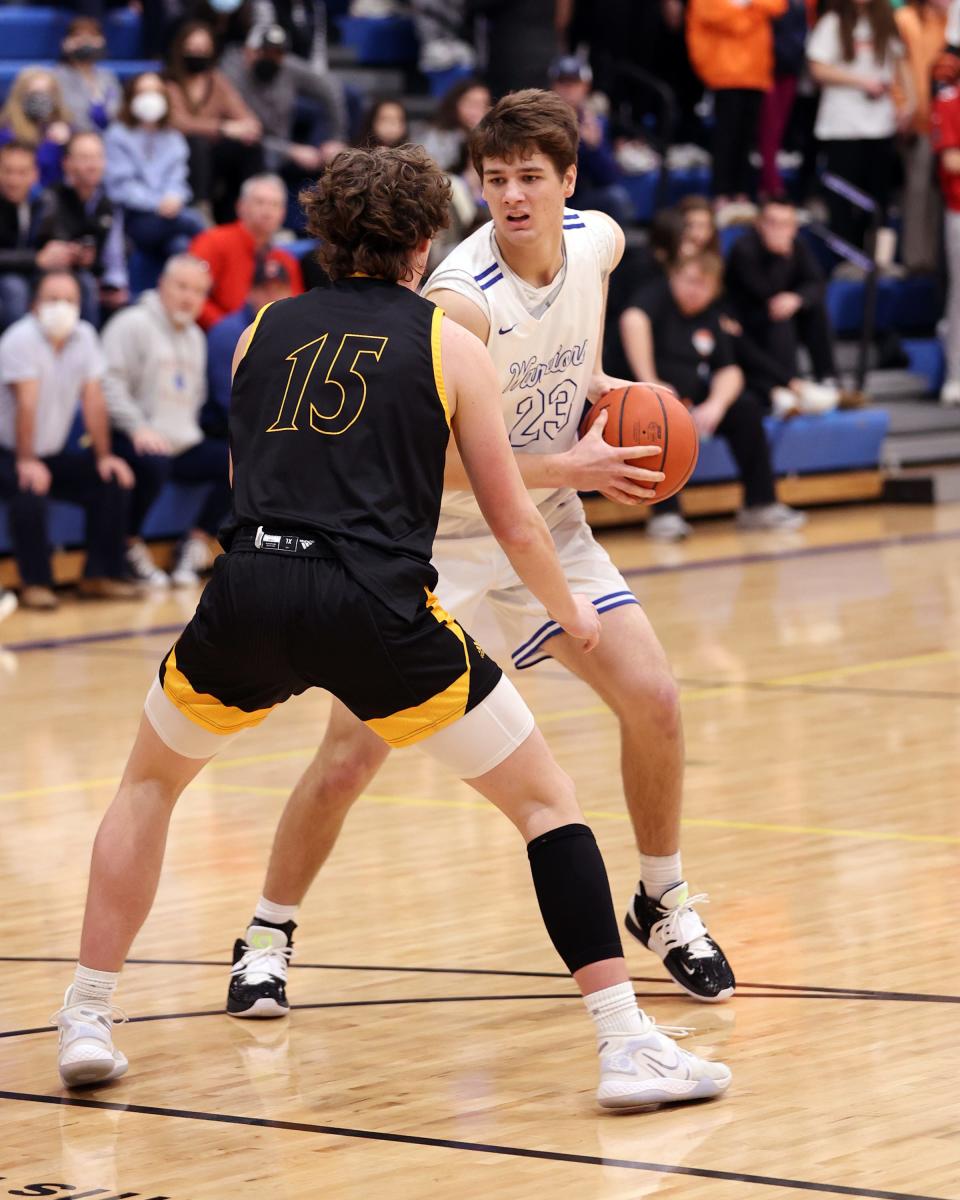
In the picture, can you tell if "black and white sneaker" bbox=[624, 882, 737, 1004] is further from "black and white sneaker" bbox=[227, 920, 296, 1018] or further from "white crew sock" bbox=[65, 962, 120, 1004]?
"white crew sock" bbox=[65, 962, 120, 1004]

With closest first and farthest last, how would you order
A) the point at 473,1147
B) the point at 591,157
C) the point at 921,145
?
the point at 473,1147 → the point at 591,157 → the point at 921,145

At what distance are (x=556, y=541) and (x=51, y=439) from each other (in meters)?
6.34

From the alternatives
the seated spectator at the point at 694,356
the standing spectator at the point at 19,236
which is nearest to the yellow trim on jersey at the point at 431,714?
the standing spectator at the point at 19,236

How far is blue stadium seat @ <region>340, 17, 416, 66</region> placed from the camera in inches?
631

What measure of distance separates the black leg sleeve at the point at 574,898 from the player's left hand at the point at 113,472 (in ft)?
23.6

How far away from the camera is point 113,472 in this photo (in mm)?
10547

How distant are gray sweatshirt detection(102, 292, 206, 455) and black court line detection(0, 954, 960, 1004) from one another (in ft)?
21.0

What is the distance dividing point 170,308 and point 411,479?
301 inches

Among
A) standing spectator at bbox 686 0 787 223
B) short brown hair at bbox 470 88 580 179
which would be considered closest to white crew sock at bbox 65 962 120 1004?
short brown hair at bbox 470 88 580 179

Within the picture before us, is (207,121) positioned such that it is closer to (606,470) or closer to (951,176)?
(951,176)

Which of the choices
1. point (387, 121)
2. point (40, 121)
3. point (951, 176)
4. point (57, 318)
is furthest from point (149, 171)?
point (951, 176)

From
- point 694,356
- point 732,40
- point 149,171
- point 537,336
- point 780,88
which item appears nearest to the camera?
point 537,336

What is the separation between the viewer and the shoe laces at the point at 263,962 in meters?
4.34

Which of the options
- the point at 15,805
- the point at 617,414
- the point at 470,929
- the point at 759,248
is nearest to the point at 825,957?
the point at 470,929
